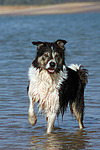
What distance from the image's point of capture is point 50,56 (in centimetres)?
702

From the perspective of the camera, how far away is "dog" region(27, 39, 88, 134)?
709cm

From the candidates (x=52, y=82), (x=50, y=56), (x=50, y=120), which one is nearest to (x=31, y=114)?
(x=50, y=120)

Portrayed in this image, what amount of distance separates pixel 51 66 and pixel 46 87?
0.54m

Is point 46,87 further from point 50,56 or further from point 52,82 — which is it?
point 50,56

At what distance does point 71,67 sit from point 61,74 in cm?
79

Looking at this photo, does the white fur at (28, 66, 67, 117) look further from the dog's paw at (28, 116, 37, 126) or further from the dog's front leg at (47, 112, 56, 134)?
the dog's paw at (28, 116, 37, 126)

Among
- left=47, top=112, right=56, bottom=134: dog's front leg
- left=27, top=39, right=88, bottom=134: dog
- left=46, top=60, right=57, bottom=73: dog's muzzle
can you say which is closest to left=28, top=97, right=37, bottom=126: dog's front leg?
left=27, top=39, right=88, bottom=134: dog

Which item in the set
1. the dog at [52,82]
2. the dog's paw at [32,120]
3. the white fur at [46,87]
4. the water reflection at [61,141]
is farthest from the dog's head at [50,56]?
the water reflection at [61,141]

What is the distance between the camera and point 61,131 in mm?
7922

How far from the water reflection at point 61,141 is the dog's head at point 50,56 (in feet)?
3.81

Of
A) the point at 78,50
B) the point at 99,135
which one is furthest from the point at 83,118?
the point at 78,50

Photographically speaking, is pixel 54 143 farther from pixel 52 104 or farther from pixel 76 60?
pixel 76 60

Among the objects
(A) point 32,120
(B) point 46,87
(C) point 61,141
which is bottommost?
(C) point 61,141

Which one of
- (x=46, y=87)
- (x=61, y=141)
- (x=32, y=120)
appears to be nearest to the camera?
(x=61, y=141)
